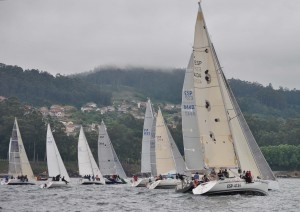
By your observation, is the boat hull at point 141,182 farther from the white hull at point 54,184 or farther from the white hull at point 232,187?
the white hull at point 232,187

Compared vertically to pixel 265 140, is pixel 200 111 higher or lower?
lower

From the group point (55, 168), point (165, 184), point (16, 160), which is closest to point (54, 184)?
point (55, 168)

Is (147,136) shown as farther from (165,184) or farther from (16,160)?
(16,160)

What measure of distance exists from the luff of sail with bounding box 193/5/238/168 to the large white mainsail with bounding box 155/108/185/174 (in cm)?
2567

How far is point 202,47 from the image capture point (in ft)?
170

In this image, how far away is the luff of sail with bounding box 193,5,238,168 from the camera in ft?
170

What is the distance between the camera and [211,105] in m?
52.5

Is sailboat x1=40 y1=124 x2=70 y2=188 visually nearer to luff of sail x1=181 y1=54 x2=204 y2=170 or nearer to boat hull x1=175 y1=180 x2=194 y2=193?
boat hull x1=175 y1=180 x2=194 y2=193

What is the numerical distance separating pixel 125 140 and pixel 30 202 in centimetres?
12700

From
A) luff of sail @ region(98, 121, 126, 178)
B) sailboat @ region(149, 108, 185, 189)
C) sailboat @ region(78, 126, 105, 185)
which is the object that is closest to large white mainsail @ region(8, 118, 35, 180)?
sailboat @ region(78, 126, 105, 185)

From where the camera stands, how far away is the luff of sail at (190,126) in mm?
59094

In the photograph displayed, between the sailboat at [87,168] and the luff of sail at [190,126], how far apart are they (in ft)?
118

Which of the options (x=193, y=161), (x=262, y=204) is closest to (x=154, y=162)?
(x=193, y=161)

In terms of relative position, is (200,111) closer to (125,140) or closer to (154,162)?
(154,162)
